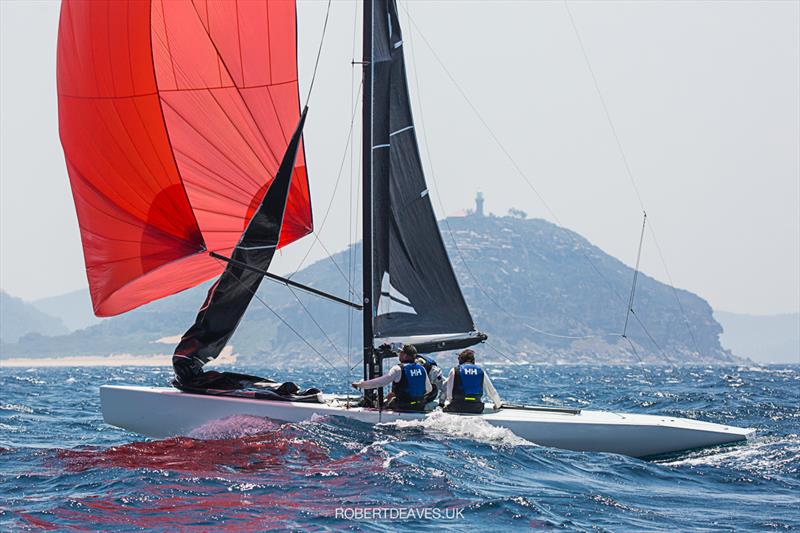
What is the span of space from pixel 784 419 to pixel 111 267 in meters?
10.9

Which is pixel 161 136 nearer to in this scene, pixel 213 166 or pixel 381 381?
pixel 213 166

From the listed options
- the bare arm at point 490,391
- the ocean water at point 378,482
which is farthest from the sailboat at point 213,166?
the ocean water at point 378,482

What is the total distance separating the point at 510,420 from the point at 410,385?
126 centimetres

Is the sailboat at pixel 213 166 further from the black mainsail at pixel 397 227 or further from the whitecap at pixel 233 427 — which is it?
the whitecap at pixel 233 427

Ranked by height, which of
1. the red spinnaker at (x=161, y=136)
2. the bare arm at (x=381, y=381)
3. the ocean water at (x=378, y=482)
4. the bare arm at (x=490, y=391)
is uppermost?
the red spinnaker at (x=161, y=136)

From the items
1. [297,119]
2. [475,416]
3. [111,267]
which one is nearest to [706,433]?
[475,416]

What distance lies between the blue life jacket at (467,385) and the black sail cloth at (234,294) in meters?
1.91

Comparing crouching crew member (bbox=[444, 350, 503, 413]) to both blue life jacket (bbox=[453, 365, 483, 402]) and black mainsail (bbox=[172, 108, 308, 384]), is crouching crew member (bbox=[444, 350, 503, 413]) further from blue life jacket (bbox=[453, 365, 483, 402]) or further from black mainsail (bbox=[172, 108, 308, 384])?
black mainsail (bbox=[172, 108, 308, 384])

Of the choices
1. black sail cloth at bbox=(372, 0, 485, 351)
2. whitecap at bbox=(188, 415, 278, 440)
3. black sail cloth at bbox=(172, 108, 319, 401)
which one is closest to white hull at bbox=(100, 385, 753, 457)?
whitecap at bbox=(188, 415, 278, 440)

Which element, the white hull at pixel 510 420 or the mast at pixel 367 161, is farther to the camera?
the mast at pixel 367 161

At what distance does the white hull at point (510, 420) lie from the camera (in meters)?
11.0

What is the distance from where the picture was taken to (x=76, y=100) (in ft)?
42.3

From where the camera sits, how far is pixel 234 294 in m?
12.2

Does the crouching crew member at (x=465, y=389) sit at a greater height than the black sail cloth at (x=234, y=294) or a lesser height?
lesser
